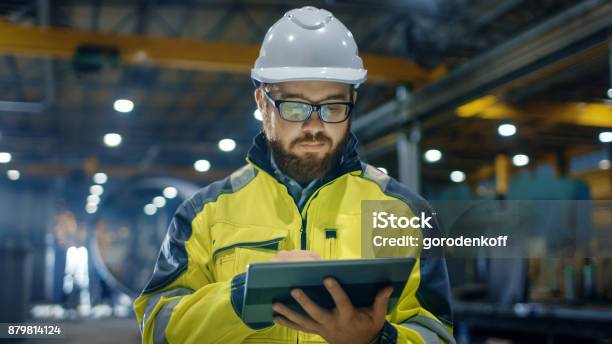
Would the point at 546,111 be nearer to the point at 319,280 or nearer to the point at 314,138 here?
the point at 314,138

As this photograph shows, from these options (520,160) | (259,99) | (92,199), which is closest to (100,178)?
(92,199)

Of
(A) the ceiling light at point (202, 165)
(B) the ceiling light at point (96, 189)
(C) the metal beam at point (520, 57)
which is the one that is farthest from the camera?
(B) the ceiling light at point (96, 189)

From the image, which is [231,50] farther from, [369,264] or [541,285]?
[369,264]

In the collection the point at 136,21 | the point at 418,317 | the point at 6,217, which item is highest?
the point at 136,21

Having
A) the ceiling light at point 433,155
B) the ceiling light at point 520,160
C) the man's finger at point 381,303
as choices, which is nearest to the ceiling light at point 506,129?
the ceiling light at point 433,155

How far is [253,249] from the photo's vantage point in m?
1.23

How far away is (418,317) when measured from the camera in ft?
3.99

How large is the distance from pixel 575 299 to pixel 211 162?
5.96 meters

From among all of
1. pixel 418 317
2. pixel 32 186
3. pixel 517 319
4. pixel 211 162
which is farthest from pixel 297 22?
pixel 32 186

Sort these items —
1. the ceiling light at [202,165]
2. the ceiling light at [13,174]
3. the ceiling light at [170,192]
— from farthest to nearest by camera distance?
the ceiling light at [13,174] < the ceiling light at [202,165] < the ceiling light at [170,192]

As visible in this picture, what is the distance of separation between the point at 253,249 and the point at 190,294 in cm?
15

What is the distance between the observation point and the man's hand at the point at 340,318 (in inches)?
→ 40.4

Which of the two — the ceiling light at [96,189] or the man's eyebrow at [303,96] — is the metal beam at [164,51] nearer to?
the man's eyebrow at [303,96]

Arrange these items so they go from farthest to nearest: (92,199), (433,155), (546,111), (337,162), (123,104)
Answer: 1. (92,199)
2. (123,104)
3. (433,155)
4. (546,111)
5. (337,162)
